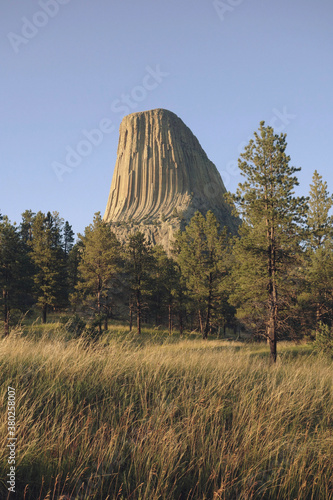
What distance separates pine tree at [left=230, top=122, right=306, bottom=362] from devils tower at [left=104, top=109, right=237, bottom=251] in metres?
97.3

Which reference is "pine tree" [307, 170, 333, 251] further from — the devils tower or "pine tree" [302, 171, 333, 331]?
the devils tower

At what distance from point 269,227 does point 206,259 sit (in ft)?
47.4

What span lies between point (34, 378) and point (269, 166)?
17.3 metres

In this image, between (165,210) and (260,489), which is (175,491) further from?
(165,210)

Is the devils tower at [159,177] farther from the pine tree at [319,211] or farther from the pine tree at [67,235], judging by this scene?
the pine tree at [319,211]

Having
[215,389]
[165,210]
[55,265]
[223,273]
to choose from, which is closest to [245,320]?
[223,273]

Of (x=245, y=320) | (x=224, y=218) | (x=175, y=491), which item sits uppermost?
(x=224, y=218)

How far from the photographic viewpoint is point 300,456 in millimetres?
2719

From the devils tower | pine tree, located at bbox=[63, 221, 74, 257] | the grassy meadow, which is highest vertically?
the devils tower

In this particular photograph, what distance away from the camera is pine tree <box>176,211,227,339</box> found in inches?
1170

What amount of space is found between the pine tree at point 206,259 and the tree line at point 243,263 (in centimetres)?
11

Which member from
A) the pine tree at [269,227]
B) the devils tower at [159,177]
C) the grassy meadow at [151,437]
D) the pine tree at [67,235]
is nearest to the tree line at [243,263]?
the pine tree at [269,227]

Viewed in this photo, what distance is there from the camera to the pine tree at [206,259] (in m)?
29.7

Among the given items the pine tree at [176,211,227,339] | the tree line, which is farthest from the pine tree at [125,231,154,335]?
the pine tree at [176,211,227,339]
